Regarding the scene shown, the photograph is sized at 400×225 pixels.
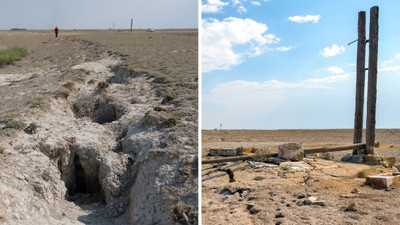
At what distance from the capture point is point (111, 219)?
677 cm

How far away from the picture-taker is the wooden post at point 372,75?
30.5 feet

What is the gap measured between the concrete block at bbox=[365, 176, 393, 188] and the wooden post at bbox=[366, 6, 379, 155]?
10.3 ft

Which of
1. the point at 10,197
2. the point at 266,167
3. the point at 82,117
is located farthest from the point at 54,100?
the point at 266,167

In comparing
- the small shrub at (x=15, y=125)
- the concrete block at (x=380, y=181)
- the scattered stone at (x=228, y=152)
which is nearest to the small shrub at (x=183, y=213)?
the concrete block at (x=380, y=181)

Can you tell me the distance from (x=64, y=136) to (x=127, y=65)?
7.50m

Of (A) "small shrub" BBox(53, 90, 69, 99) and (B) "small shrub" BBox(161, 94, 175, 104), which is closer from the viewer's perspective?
(B) "small shrub" BBox(161, 94, 175, 104)

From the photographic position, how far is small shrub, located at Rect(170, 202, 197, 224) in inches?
214

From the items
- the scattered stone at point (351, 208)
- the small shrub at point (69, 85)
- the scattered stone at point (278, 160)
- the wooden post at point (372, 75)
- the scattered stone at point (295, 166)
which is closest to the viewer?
the scattered stone at point (351, 208)

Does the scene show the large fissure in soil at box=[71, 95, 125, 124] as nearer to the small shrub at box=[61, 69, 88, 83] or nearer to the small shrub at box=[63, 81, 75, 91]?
the small shrub at box=[63, 81, 75, 91]

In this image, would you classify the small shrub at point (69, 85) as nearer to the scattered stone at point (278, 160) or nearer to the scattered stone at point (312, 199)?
the scattered stone at point (278, 160)

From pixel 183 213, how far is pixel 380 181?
3608 millimetres

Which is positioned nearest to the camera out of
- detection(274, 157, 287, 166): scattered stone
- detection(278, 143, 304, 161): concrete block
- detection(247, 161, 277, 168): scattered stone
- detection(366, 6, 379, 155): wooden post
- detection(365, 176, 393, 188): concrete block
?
detection(365, 176, 393, 188): concrete block

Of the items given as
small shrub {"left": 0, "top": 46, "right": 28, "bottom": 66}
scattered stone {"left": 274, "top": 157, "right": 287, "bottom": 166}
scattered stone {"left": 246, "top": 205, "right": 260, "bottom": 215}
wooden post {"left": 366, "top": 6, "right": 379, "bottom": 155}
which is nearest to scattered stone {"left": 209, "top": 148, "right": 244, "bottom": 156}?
scattered stone {"left": 274, "top": 157, "right": 287, "bottom": 166}

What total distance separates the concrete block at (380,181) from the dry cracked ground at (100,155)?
3206 millimetres
